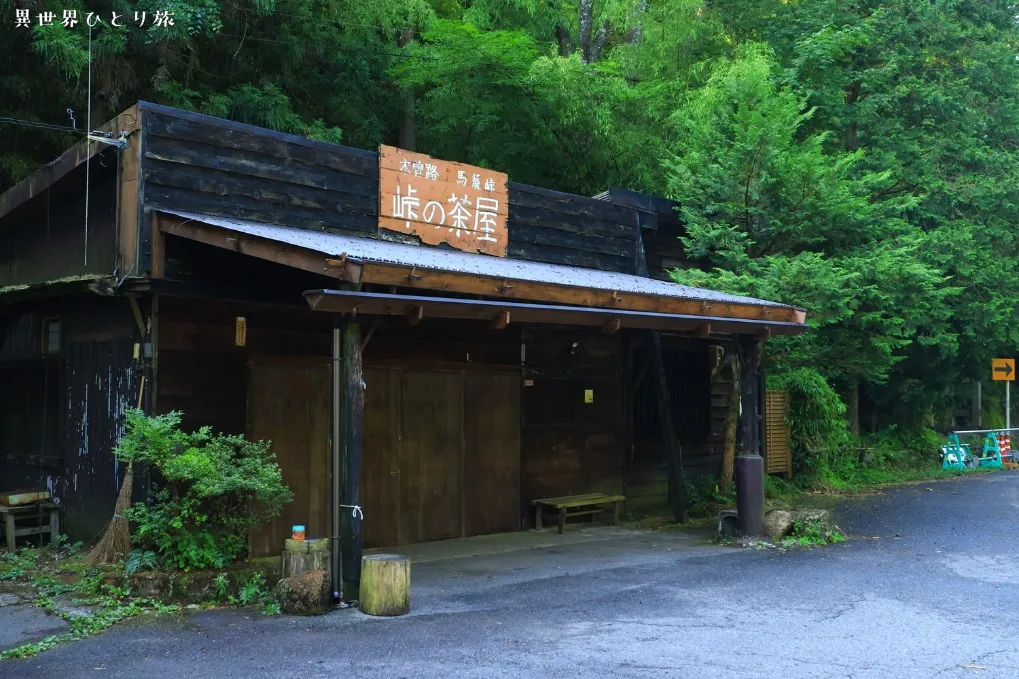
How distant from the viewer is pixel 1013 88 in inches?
781

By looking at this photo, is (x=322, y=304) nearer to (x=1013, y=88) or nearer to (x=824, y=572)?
(x=824, y=572)

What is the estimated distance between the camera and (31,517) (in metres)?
9.11

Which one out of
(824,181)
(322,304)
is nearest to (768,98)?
(824,181)

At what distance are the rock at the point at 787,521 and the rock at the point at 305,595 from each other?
5.69 m

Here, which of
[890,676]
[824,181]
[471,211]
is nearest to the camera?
[890,676]

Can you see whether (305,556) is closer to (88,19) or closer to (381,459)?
(381,459)

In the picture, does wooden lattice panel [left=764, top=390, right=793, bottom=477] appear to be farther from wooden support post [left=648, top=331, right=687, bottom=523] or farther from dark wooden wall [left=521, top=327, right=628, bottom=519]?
dark wooden wall [left=521, top=327, right=628, bottom=519]

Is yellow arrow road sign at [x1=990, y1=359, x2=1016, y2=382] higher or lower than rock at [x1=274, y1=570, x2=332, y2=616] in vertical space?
higher

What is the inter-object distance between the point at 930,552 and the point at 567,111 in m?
10.5

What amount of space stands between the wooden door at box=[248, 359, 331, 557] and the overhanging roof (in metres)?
1.49

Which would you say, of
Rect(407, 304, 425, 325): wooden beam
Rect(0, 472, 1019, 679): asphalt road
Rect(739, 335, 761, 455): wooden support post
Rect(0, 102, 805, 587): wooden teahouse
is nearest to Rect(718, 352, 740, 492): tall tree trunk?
Rect(0, 102, 805, 587): wooden teahouse

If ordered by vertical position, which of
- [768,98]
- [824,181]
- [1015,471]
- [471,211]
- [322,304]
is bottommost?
[1015,471]

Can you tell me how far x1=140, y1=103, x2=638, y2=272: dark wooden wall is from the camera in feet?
27.6

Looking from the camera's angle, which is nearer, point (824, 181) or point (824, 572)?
point (824, 572)
